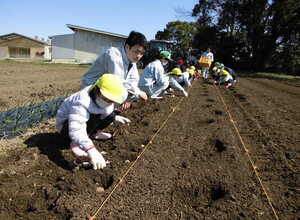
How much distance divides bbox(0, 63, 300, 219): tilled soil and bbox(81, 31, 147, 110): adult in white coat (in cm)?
61

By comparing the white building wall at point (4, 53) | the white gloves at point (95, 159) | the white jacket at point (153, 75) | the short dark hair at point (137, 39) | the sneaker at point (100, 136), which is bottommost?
the white building wall at point (4, 53)

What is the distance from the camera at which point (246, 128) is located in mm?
3627

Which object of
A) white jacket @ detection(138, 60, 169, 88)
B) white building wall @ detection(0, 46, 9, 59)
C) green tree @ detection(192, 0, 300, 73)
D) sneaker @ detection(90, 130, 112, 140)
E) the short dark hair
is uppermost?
green tree @ detection(192, 0, 300, 73)

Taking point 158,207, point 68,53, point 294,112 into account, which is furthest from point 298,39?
point 158,207

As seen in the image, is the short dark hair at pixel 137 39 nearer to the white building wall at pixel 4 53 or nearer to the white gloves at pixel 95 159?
the white gloves at pixel 95 159

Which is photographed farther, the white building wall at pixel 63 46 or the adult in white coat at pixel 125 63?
the white building wall at pixel 63 46

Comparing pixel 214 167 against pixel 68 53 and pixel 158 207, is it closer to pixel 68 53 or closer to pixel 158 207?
pixel 158 207

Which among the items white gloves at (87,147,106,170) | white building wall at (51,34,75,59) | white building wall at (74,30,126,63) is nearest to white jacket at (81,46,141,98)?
white gloves at (87,147,106,170)

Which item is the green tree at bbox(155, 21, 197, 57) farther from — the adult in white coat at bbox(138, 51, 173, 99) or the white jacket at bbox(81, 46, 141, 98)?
the white jacket at bbox(81, 46, 141, 98)

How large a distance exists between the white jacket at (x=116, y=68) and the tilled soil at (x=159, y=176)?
0.66m

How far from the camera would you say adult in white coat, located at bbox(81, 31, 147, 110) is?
268 cm

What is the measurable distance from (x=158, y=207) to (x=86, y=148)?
753mm

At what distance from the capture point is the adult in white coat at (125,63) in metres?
2.68

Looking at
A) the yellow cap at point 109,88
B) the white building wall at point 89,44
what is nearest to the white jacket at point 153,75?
the yellow cap at point 109,88
